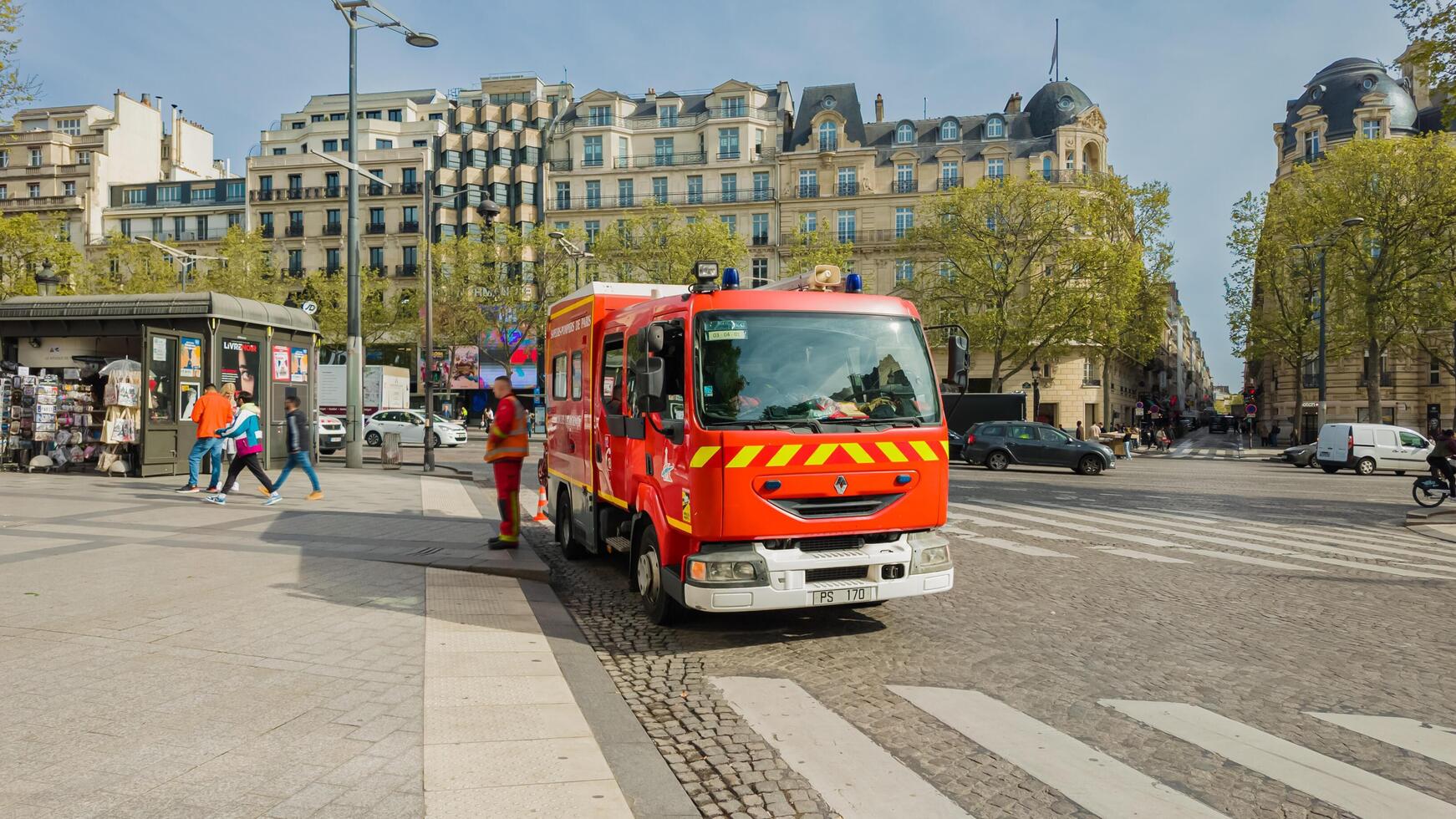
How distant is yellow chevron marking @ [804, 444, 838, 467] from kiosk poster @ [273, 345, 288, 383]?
1576 cm

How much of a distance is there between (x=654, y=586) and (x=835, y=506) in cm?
152

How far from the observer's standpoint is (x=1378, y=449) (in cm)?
2948

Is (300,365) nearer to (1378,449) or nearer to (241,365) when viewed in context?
(241,365)

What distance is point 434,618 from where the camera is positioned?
652 centimetres

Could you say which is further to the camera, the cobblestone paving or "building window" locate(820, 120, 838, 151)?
"building window" locate(820, 120, 838, 151)

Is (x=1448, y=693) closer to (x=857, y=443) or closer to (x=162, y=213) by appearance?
(x=857, y=443)

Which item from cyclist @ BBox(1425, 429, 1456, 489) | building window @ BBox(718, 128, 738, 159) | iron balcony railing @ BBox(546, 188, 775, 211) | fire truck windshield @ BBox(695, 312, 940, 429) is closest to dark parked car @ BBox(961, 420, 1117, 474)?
cyclist @ BBox(1425, 429, 1456, 489)

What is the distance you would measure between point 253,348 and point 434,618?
1370 cm

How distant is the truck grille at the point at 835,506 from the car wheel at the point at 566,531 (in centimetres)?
409

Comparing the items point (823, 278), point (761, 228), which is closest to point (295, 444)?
point (823, 278)

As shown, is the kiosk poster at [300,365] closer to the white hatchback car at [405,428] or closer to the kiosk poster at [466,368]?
the white hatchback car at [405,428]

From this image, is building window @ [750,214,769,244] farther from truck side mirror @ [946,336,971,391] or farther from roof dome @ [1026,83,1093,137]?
truck side mirror @ [946,336,971,391]

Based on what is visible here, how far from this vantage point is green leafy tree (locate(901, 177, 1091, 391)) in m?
43.0

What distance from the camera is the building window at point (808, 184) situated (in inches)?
2325
